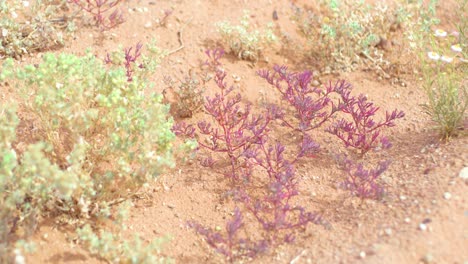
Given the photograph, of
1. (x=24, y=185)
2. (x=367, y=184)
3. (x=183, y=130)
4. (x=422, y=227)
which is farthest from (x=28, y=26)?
(x=422, y=227)

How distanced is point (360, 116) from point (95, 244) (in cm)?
225

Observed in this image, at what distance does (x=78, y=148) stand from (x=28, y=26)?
2097 mm

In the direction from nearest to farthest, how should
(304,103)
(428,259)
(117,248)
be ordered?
(428,259) → (117,248) → (304,103)

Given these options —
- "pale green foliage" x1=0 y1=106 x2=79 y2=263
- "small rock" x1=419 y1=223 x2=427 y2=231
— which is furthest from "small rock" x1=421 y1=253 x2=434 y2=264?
"pale green foliage" x1=0 y1=106 x2=79 y2=263

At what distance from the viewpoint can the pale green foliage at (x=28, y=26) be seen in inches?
193

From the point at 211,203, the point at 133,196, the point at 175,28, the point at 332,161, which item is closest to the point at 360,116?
the point at 332,161

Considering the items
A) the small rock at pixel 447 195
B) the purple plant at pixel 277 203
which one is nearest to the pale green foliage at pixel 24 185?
the purple plant at pixel 277 203

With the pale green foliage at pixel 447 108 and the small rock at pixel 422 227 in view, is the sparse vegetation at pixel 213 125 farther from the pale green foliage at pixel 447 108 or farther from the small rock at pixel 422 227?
the small rock at pixel 422 227

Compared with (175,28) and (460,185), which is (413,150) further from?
(175,28)

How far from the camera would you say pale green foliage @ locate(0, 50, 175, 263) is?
11.1 ft

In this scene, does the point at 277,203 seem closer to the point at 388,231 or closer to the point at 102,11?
the point at 388,231

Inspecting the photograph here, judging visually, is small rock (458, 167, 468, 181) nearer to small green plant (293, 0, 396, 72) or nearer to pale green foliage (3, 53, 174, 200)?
small green plant (293, 0, 396, 72)

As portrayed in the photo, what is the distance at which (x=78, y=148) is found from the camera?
11.4 ft

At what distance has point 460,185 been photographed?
3.74 m
